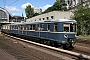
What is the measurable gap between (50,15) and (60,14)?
4150 mm

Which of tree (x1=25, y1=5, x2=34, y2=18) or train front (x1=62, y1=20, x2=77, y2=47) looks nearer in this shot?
train front (x1=62, y1=20, x2=77, y2=47)

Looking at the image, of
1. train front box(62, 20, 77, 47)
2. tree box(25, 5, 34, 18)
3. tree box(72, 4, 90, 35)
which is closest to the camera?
train front box(62, 20, 77, 47)

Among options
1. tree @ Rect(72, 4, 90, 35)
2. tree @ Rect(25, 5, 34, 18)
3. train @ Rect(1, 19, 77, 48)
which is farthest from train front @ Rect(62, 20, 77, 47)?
tree @ Rect(25, 5, 34, 18)

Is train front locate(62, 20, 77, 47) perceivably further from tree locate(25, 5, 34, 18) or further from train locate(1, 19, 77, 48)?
tree locate(25, 5, 34, 18)

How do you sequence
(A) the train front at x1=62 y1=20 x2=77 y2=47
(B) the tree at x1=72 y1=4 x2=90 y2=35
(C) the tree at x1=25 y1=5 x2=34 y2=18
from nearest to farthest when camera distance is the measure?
(A) the train front at x1=62 y1=20 x2=77 y2=47
(B) the tree at x1=72 y1=4 x2=90 y2=35
(C) the tree at x1=25 y1=5 x2=34 y2=18

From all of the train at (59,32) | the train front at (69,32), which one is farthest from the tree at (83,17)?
the train front at (69,32)

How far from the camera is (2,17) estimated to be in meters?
88.7

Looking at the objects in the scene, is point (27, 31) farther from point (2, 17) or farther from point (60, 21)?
point (2, 17)

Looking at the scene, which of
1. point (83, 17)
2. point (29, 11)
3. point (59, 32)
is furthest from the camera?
point (29, 11)

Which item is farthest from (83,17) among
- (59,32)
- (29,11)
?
(29,11)

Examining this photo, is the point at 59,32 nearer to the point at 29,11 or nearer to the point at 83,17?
the point at 83,17

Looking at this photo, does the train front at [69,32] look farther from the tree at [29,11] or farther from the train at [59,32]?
the tree at [29,11]

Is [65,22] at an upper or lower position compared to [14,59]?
upper

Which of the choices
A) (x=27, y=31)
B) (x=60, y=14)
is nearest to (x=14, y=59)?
(x=27, y=31)
